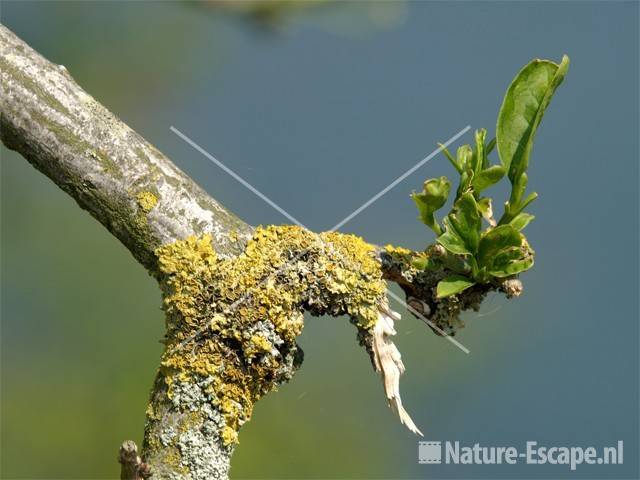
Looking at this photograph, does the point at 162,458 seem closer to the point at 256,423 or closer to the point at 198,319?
the point at 198,319

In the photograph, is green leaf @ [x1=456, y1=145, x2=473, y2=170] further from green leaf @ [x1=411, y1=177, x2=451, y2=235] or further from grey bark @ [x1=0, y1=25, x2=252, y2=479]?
grey bark @ [x1=0, y1=25, x2=252, y2=479]

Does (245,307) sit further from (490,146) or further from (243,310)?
(490,146)

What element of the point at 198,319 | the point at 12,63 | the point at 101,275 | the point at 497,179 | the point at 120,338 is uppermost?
the point at 101,275

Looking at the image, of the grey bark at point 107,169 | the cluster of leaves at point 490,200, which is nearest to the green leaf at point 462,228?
the cluster of leaves at point 490,200


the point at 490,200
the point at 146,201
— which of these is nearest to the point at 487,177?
the point at 490,200

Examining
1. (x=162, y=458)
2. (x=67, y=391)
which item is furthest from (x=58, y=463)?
(x=162, y=458)

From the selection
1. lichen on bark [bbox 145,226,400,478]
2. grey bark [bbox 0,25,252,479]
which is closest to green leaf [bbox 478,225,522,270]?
lichen on bark [bbox 145,226,400,478]
